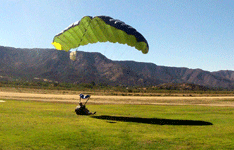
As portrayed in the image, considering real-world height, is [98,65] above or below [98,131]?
above

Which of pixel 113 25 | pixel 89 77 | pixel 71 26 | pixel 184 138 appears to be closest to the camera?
pixel 184 138

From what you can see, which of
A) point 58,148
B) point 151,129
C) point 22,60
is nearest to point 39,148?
point 58,148

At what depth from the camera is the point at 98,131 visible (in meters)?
9.00

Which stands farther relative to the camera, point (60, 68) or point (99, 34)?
point (60, 68)

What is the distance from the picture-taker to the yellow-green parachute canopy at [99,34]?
44.2 ft

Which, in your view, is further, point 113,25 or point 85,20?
point 85,20

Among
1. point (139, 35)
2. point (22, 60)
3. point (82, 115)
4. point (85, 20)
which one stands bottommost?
point (82, 115)

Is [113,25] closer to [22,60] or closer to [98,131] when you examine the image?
[98,131]

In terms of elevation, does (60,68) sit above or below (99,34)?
above

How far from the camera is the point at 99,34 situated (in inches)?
625

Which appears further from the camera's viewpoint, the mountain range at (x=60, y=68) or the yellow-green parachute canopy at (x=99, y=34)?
the mountain range at (x=60, y=68)

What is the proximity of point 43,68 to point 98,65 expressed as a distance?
4405 centimetres

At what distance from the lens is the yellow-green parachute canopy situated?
13.5 meters

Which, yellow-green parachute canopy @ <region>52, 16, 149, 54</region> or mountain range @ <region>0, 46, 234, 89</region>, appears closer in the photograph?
yellow-green parachute canopy @ <region>52, 16, 149, 54</region>
